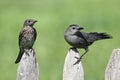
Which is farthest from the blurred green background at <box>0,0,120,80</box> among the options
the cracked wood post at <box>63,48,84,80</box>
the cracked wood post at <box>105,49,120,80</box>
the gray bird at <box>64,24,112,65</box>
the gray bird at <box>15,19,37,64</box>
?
the cracked wood post at <box>105,49,120,80</box>

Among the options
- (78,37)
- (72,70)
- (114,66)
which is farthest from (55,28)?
(114,66)

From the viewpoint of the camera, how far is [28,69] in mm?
7035

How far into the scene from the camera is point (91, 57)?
406 inches

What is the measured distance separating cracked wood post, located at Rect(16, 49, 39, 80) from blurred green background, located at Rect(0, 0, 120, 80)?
2267 mm

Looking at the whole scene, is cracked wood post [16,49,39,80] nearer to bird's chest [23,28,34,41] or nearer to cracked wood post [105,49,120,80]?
cracked wood post [105,49,120,80]

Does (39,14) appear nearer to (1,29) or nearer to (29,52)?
(1,29)

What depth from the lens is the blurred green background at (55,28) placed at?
9.92 metres

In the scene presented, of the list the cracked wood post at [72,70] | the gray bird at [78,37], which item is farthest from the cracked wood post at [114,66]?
the gray bird at [78,37]

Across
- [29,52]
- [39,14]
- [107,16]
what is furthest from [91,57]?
[39,14]

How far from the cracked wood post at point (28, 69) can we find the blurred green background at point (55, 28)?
2267 mm

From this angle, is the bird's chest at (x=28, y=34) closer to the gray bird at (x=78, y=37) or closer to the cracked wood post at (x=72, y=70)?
the gray bird at (x=78, y=37)

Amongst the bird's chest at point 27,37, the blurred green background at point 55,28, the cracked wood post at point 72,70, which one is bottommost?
the blurred green background at point 55,28

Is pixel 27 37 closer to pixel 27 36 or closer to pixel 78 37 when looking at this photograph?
pixel 27 36

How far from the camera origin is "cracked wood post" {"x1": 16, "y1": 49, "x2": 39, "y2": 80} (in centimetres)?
701
